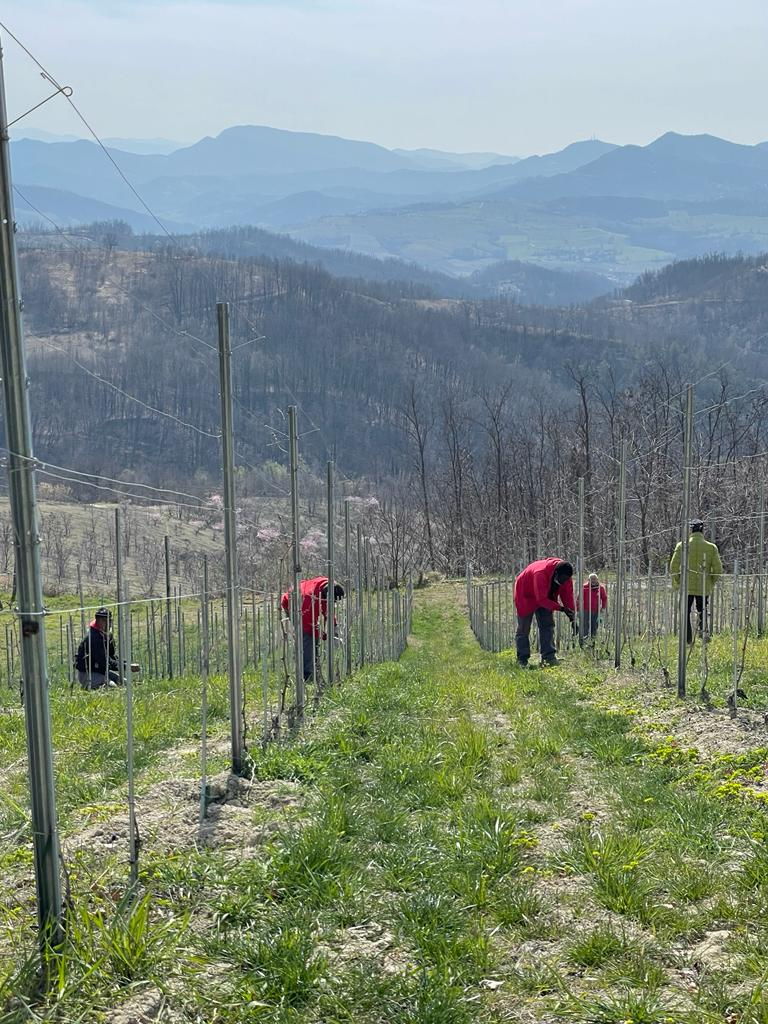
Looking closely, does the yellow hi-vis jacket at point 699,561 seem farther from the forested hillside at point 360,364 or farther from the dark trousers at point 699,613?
the forested hillside at point 360,364

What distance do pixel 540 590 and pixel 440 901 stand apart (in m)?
8.59

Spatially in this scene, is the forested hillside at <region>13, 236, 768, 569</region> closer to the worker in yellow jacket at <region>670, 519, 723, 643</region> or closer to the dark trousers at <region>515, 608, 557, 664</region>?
the worker in yellow jacket at <region>670, 519, 723, 643</region>

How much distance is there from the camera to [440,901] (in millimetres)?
4160

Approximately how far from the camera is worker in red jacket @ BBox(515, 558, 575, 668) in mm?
12430

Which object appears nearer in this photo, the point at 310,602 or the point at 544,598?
the point at 310,602

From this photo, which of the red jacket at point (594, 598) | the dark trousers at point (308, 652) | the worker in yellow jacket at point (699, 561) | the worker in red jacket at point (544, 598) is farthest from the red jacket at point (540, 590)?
the dark trousers at point (308, 652)

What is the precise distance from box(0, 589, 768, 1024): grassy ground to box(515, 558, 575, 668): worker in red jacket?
5792mm

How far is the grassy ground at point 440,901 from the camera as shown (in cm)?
342

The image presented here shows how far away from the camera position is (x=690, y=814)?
5.11 metres

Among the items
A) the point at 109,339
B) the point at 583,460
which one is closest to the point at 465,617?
the point at 583,460

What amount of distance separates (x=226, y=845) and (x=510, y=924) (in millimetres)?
1478

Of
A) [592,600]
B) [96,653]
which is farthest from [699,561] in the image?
[96,653]

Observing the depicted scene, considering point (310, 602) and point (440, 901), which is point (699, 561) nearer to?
point (310, 602)

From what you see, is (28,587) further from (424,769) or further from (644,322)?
(644,322)
